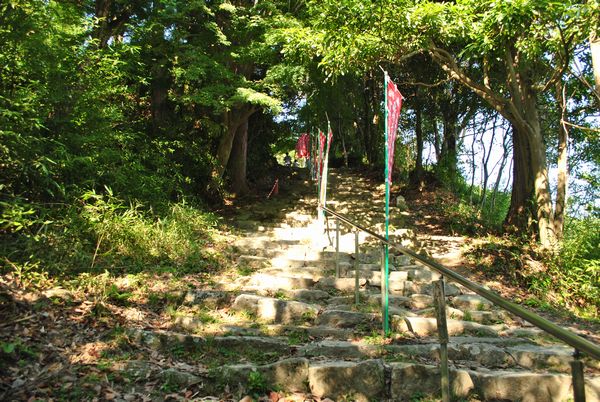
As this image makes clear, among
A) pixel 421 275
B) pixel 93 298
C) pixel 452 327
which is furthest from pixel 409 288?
pixel 93 298

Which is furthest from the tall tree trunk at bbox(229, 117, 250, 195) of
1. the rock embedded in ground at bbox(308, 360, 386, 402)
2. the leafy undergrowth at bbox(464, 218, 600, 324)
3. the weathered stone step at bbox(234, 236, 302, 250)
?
the rock embedded in ground at bbox(308, 360, 386, 402)

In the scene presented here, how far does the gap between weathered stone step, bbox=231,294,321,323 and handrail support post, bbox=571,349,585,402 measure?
3.02 metres

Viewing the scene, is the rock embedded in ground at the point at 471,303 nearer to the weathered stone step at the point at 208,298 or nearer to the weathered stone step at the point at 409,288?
the weathered stone step at the point at 409,288

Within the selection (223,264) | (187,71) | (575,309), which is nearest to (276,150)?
(187,71)

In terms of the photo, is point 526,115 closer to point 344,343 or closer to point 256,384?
point 344,343

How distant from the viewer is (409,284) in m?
5.27

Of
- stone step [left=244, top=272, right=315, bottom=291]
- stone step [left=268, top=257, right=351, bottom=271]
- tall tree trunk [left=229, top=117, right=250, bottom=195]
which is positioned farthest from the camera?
tall tree trunk [left=229, top=117, right=250, bottom=195]

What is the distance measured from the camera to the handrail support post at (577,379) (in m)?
1.16

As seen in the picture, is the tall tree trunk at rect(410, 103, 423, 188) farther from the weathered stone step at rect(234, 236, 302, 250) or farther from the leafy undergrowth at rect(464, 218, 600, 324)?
the weathered stone step at rect(234, 236, 302, 250)

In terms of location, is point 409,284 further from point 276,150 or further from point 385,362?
point 276,150

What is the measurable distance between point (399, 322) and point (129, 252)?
10.8ft

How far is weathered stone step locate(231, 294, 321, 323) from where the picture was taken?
4.08m

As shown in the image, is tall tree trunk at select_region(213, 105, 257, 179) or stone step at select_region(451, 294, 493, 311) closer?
stone step at select_region(451, 294, 493, 311)

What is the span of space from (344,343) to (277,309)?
1.02 meters
